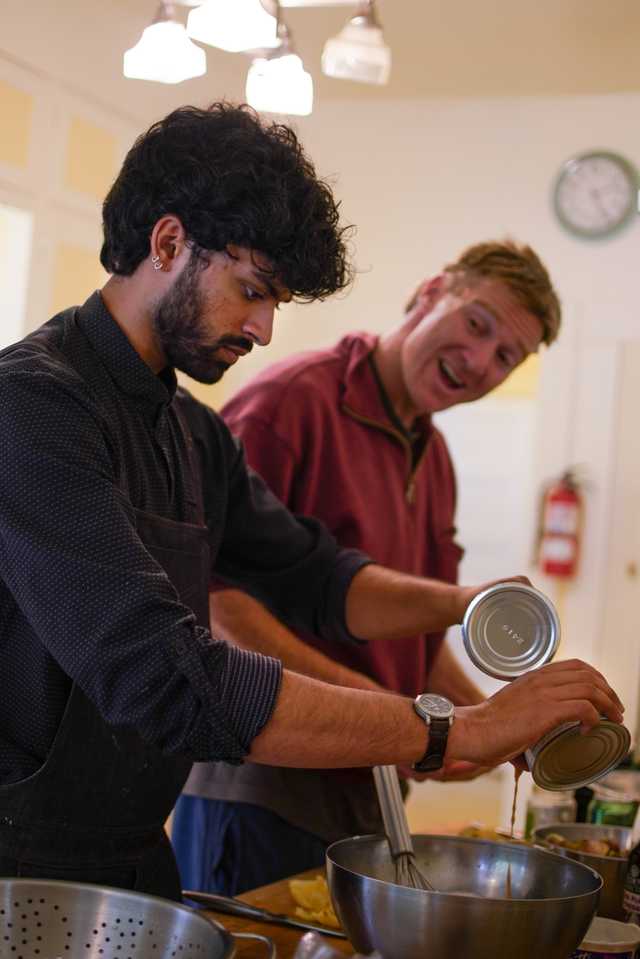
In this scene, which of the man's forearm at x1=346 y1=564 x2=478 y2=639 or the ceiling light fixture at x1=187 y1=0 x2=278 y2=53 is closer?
the man's forearm at x1=346 y1=564 x2=478 y2=639

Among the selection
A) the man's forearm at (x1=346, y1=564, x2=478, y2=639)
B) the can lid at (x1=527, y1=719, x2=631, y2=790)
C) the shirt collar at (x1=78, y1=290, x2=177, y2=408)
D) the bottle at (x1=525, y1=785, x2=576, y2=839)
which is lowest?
the bottle at (x1=525, y1=785, x2=576, y2=839)

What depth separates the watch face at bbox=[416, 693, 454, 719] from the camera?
52.1 inches

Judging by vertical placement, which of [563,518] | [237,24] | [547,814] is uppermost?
[237,24]

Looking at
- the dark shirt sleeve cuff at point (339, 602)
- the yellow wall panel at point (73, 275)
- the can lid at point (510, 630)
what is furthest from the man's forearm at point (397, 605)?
the yellow wall panel at point (73, 275)

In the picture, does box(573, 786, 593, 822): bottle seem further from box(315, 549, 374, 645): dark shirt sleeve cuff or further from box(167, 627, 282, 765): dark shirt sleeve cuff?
box(167, 627, 282, 765): dark shirt sleeve cuff

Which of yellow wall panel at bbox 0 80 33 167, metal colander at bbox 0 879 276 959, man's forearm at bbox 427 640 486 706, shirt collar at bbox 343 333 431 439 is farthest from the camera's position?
yellow wall panel at bbox 0 80 33 167

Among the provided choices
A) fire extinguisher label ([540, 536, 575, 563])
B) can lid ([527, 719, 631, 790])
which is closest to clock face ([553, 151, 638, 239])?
fire extinguisher label ([540, 536, 575, 563])

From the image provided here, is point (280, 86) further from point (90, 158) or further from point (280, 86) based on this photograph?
point (90, 158)

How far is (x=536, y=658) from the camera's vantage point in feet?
4.79

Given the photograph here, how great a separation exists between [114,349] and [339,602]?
2.11ft

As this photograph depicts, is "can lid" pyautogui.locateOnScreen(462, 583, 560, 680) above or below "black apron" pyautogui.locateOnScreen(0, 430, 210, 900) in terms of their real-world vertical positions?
above

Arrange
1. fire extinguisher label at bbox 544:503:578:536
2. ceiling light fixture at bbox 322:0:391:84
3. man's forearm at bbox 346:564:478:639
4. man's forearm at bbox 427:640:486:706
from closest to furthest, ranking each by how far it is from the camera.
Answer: man's forearm at bbox 346:564:478:639, man's forearm at bbox 427:640:486:706, ceiling light fixture at bbox 322:0:391:84, fire extinguisher label at bbox 544:503:578:536

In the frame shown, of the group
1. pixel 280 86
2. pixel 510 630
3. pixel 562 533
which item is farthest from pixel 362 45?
pixel 510 630

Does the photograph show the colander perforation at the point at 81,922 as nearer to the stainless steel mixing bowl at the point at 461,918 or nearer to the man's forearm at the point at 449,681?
the stainless steel mixing bowl at the point at 461,918
